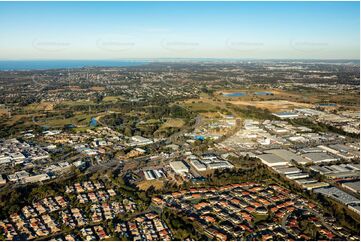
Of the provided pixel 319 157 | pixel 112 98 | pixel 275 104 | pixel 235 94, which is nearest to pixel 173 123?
pixel 319 157

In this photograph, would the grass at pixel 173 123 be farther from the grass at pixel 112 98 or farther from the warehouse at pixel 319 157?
the grass at pixel 112 98

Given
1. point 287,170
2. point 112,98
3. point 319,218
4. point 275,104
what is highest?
point 112,98

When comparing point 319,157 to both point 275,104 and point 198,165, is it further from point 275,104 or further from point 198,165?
point 275,104

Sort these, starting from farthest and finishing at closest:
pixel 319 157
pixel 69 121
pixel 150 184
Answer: pixel 69 121 < pixel 319 157 < pixel 150 184

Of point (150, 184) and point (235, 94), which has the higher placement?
point (235, 94)

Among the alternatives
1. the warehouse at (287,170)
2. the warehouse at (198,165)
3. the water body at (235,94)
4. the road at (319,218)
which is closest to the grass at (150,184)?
the warehouse at (198,165)

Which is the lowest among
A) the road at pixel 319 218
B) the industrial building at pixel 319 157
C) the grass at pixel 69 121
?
the road at pixel 319 218

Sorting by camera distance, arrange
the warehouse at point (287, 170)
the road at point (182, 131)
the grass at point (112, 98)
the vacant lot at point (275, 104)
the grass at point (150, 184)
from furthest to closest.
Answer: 1. the grass at point (112, 98)
2. the vacant lot at point (275, 104)
3. the road at point (182, 131)
4. the warehouse at point (287, 170)
5. the grass at point (150, 184)

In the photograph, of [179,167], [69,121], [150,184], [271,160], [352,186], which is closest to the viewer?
[352,186]

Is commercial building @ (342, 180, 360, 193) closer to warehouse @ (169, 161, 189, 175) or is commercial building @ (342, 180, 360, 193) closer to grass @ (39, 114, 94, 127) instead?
warehouse @ (169, 161, 189, 175)

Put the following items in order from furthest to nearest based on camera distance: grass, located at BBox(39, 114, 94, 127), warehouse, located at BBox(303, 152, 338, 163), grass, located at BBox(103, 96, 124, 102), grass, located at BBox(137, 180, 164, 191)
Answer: grass, located at BBox(103, 96, 124, 102)
grass, located at BBox(39, 114, 94, 127)
warehouse, located at BBox(303, 152, 338, 163)
grass, located at BBox(137, 180, 164, 191)

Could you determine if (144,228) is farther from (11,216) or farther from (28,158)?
(28,158)

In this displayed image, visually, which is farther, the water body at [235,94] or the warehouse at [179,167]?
the water body at [235,94]

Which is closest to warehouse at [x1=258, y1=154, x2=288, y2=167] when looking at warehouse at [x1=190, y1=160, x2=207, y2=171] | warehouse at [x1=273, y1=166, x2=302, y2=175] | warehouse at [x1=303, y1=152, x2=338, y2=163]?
warehouse at [x1=273, y1=166, x2=302, y2=175]
